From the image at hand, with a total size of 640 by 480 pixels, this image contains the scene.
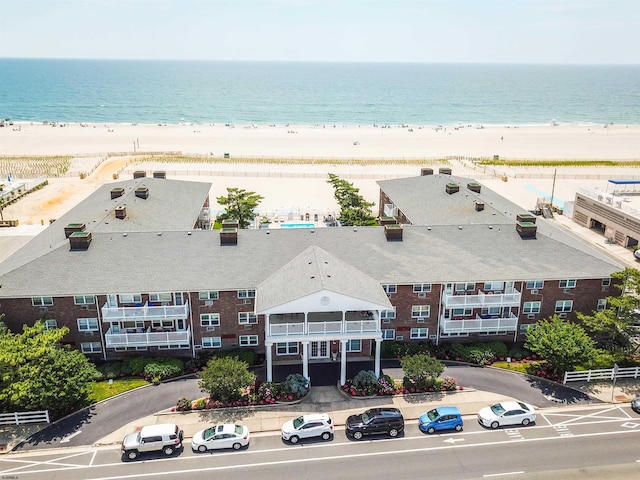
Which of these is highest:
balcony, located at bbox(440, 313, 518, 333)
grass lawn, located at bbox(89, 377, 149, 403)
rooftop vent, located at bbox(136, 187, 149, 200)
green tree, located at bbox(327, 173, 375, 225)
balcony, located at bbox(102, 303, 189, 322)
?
rooftop vent, located at bbox(136, 187, 149, 200)

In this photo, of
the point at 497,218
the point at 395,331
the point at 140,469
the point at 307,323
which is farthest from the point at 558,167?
the point at 140,469

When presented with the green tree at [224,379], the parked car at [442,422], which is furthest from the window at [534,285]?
the green tree at [224,379]

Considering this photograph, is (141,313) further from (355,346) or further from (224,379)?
(355,346)

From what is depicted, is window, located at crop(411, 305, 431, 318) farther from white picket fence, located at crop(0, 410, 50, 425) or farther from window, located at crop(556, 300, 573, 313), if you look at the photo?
white picket fence, located at crop(0, 410, 50, 425)

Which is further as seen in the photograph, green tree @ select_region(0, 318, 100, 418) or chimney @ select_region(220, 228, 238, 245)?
chimney @ select_region(220, 228, 238, 245)

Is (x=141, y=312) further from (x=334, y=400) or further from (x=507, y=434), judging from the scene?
(x=507, y=434)

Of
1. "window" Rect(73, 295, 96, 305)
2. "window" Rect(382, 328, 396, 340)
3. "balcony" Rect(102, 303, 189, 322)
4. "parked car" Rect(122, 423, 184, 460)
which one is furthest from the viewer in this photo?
"window" Rect(382, 328, 396, 340)

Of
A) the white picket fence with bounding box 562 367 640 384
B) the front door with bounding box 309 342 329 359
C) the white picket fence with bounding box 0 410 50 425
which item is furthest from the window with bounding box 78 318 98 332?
the white picket fence with bounding box 562 367 640 384
